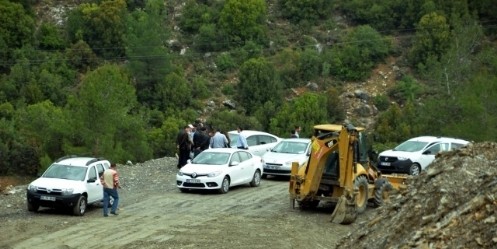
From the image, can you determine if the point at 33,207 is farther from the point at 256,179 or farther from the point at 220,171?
the point at 256,179

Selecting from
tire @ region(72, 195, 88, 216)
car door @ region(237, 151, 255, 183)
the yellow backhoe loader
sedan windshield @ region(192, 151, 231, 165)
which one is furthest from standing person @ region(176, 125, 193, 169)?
tire @ region(72, 195, 88, 216)

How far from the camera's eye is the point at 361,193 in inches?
958

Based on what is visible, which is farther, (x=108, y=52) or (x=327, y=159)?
(x=108, y=52)

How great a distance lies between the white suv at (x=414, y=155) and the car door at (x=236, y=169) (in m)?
7.14

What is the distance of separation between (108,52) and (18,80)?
9.96 meters

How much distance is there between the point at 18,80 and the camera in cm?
6606

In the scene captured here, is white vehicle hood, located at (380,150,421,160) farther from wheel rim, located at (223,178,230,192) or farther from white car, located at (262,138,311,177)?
wheel rim, located at (223,178,230,192)

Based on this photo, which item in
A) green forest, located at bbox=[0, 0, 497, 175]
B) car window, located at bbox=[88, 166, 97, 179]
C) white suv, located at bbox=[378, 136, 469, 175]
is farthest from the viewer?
green forest, located at bbox=[0, 0, 497, 175]

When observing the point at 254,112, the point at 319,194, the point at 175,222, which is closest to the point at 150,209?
the point at 175,222

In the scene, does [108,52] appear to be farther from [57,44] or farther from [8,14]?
[8,14]

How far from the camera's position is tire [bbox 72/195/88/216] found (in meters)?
23.6

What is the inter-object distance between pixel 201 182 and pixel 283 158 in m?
5.03

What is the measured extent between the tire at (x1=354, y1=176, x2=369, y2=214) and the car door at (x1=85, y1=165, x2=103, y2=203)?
7217 millimetres

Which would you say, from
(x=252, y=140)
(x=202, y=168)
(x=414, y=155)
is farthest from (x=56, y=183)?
(x=414, y=155)
